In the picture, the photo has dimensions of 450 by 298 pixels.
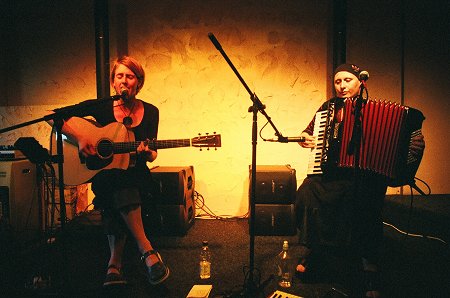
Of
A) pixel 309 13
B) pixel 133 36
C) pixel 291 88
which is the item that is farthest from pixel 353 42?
pixel 133 36

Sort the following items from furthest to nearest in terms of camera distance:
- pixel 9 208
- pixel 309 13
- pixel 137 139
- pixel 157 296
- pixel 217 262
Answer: pixel 309 13 < pixel 9 208 < pixel 217 262 < pixel 137 139 < pixel 157 296

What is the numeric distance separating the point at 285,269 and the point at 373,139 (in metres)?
1.11

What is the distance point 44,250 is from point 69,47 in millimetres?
2527

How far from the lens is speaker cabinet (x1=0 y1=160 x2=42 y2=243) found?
288cm

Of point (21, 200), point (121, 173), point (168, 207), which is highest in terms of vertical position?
point (121, 173)

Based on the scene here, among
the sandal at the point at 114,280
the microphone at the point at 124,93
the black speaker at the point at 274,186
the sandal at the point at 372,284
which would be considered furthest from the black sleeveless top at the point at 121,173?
the sandal at the point at 372,284

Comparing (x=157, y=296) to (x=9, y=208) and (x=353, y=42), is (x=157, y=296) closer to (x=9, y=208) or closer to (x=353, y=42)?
(x=9, y=208)

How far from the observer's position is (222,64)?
3918mm

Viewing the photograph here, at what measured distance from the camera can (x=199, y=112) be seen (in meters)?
3.97

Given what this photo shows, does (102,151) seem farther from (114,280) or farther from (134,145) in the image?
(114,280)

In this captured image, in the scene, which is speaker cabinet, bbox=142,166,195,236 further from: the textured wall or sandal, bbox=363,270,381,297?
sandal, bbox=363,270,381,297

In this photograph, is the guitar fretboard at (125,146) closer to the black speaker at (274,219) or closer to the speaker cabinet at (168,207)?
the speaker cabinet at (168,207)

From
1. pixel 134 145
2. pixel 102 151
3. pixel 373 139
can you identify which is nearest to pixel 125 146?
pixel 134 145

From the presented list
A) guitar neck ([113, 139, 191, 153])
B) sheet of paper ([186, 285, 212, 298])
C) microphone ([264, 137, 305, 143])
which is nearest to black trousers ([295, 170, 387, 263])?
microphone ([264, 137, 305, 143])
